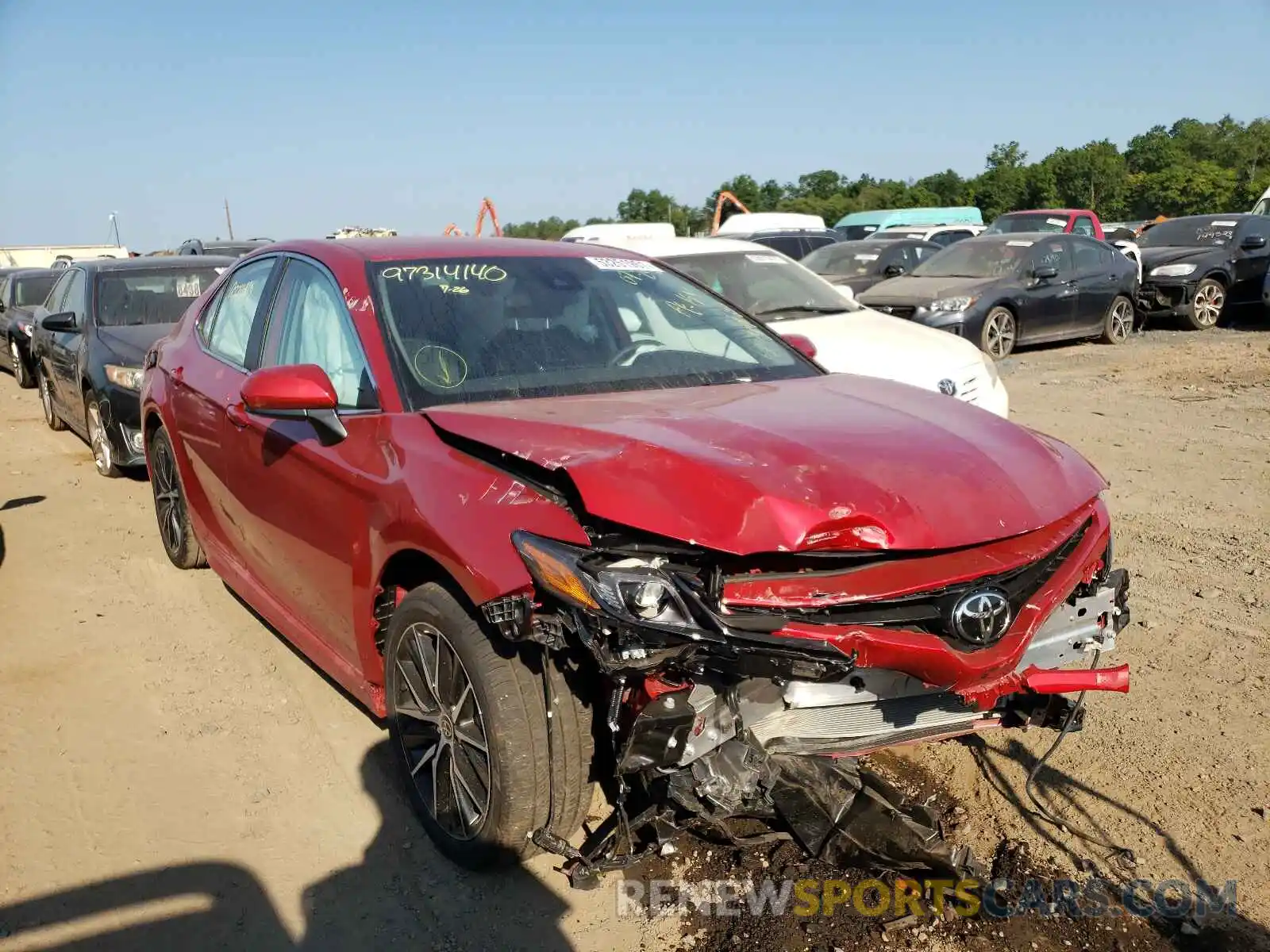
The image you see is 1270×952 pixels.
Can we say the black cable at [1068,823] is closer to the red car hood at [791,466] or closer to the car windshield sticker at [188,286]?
the red car hood at [791,466]

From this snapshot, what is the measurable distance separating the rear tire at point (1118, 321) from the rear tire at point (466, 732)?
13591 mm

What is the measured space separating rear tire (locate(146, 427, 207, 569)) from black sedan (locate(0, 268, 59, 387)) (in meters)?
9.71

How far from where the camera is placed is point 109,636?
196 inches

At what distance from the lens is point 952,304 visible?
12484mm

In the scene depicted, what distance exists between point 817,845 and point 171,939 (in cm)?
175

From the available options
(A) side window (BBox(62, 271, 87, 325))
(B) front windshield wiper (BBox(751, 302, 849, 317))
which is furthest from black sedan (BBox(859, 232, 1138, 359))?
(A) side window (BBox(62, 271, 87, 325))

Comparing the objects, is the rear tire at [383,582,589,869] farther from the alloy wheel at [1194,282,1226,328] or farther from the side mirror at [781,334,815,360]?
the alloy wheel at [1194,282,1226,328]

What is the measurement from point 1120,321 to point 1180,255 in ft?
8.75

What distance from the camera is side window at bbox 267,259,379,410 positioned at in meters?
3.48

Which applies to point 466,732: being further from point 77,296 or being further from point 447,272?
point 77,296

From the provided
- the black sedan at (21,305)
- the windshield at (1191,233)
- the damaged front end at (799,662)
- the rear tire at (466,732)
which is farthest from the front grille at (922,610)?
the windshield at (1191,233)

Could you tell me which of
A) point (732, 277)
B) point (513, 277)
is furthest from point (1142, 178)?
point (513, 277)

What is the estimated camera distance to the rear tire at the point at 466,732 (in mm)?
2756

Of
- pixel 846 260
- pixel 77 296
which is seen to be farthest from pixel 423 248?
pixel 846 260
